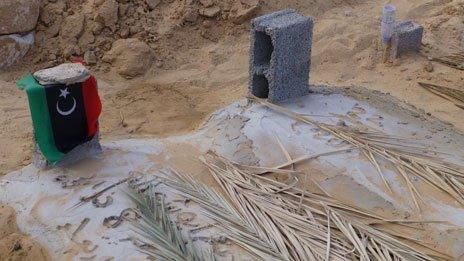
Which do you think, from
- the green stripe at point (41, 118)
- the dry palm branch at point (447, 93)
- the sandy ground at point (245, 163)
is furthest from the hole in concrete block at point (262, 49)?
the dry palm branch at point (447, 93)

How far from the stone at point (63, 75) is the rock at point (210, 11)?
3321 mm

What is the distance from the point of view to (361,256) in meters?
4.02

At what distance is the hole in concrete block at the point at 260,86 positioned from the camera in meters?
5.80

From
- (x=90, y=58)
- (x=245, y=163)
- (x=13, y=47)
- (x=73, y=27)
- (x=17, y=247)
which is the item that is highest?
(x=73, y=27)

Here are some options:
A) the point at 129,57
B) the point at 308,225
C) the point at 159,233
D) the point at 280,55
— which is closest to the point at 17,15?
the point at 129,57

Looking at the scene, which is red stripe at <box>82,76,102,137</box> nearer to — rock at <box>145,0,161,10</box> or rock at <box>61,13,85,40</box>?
rock at <box>61,13,85,40</box>

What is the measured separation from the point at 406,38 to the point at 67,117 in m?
4.43

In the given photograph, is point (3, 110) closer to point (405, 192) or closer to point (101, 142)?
point (101, 142)

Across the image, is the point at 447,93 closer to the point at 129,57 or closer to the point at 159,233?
the point at 129,57

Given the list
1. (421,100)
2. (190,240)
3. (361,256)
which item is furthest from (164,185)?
(421,100)

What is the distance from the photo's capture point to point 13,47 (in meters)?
7.16

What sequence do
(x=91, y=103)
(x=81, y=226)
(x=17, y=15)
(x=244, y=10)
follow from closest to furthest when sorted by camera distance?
(x=81, y=226), (x=91, y=103), (x=17, y=15), (x=244, y=10)

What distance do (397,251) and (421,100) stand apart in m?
2.94

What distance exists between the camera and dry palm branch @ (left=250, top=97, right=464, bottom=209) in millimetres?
4684
